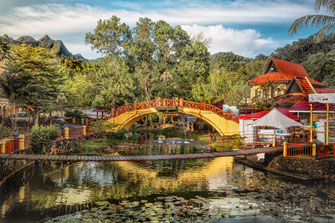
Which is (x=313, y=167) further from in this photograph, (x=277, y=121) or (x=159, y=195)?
(x=159, y=195)

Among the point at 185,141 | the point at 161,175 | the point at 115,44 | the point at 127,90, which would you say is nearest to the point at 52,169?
the point at 161,175

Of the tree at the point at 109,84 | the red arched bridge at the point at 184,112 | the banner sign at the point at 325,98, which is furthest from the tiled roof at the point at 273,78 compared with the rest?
the banner sign at the point at 325,98

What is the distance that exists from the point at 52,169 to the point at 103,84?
18439 mm

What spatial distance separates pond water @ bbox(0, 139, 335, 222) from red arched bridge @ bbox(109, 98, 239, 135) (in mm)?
7933

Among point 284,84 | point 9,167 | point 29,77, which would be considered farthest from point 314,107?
point 29,77

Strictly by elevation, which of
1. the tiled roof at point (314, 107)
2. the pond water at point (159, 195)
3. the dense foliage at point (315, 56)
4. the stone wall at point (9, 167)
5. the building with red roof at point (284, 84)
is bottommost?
the pond water at point (159, 195)

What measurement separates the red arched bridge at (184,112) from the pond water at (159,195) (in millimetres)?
7933

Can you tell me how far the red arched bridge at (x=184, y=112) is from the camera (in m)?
28.8

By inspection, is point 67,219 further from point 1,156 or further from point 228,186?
point 228,186

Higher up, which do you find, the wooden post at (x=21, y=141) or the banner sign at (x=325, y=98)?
the banner sign at (x=325, y=98)

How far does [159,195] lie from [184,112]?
1699 cm

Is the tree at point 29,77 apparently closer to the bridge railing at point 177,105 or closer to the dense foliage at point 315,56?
the bridge railing at point 177,105

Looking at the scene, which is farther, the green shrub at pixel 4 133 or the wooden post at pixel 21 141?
the green shrub at pixel 4 133

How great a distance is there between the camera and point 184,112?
31.3m
